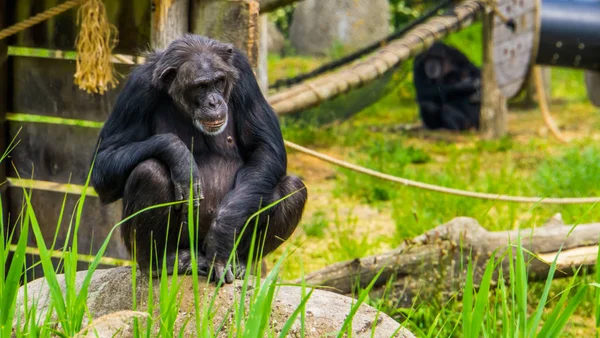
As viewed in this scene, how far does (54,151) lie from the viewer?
471 centimetres

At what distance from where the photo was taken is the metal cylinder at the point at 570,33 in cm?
928

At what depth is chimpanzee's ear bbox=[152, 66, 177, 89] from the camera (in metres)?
3.37

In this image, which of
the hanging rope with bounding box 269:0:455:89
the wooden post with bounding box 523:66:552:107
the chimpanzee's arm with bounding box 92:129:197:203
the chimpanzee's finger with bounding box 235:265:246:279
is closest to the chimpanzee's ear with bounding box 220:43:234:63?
the chimpanzee's arm with bounding box 92:129:197:203

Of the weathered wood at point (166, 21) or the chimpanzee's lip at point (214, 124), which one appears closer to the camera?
the chimpanzee's lip at point (214, 124)

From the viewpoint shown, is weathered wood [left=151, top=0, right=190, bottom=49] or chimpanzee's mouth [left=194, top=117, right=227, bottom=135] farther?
weathered wood [left=151, top=0, right=190, bottom=49]

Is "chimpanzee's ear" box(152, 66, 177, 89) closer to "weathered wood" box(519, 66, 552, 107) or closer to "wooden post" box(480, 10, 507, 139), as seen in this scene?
"wooden post" box(480, 10, 507, 139)

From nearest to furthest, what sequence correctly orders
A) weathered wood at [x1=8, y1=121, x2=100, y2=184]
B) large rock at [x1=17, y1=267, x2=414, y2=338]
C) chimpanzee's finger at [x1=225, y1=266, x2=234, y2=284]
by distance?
1. large rock at [x1=17, y1=267, x2=414, y2=338]
2. chimpanzee's finger at [x1=225, y1=266, x2=234, y2=284]
3. weathered wood at [x1=8, y1=121, x2=100, y2=184]

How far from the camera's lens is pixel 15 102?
4.74 m

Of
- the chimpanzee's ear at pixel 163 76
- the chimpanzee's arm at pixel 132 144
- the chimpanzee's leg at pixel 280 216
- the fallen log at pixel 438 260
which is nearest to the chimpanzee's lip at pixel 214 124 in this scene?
the chimpanzee's arm at pixel 132 144

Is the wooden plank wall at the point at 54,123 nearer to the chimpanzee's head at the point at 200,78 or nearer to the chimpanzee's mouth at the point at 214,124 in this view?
the chimpanzee's head at the point at 200,78

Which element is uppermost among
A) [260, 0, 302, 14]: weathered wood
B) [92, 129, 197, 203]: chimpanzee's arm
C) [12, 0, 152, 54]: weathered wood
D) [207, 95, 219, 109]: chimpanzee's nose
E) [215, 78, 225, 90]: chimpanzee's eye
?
[260, 0, 302, 14]: weathered wood

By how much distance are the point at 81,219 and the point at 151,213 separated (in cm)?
158

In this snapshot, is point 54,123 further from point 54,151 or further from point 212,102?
point 212,102

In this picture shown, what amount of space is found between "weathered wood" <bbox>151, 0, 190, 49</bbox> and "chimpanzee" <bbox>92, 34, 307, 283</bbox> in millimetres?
587
